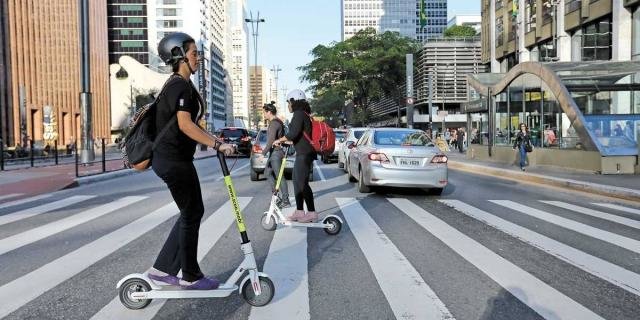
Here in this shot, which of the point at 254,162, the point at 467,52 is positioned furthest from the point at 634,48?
the point at 467,52

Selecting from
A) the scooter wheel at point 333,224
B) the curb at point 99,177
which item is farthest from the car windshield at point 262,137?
the scooter wheel at point 333,224

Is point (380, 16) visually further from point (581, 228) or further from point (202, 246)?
point (202, 246)

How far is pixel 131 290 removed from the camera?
4.11m

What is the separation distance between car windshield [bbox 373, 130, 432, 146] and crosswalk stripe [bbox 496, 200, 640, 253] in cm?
220

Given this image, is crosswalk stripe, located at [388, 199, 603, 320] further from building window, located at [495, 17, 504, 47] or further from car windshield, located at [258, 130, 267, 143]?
building window, located at [495, 17, 504, 47]

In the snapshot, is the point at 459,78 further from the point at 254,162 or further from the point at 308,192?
the point at 308,192

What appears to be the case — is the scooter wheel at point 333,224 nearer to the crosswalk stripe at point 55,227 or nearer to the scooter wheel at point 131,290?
the scooter wheel at point 131,290

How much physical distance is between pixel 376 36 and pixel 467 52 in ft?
45.9

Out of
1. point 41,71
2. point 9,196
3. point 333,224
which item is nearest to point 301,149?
point 333,224

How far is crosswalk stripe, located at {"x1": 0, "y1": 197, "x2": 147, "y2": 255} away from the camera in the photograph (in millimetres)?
6660

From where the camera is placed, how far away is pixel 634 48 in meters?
26.7

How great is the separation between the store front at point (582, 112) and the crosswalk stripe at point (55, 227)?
13489 millimetres

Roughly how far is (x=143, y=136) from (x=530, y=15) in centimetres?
4138

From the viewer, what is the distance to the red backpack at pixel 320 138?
7152 mm
